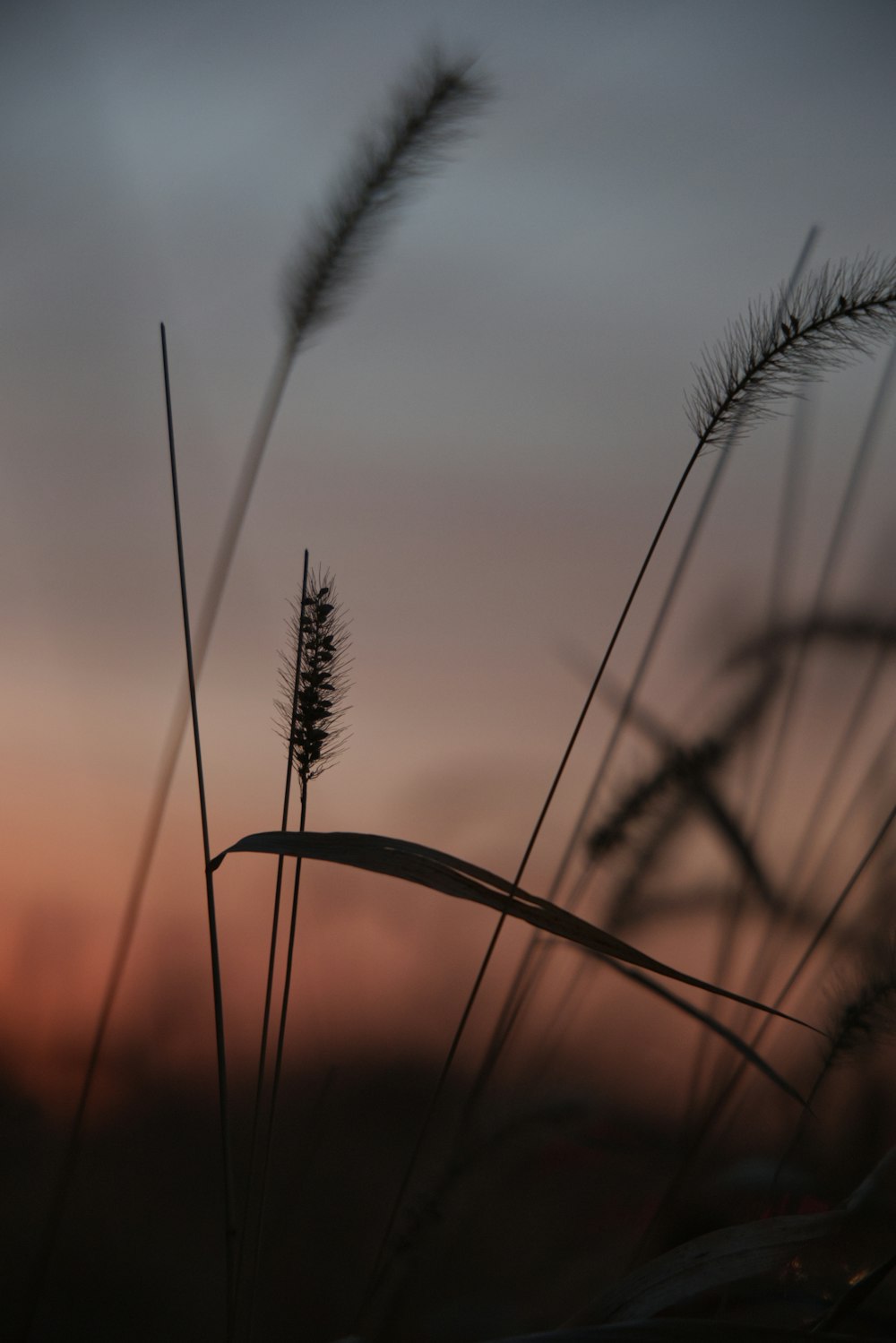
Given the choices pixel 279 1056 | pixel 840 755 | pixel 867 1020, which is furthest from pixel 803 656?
pixel 279 1056

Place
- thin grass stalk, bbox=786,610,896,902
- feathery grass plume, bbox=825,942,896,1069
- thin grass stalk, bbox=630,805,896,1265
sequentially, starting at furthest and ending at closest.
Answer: thin grass stalk, bbox=786,610,896,902 → thin grass stalk, bbox=630,805,896,1265 → feathery grass plume, bbox=825,942,896,1069

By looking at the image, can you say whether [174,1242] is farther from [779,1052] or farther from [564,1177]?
[779,1052]

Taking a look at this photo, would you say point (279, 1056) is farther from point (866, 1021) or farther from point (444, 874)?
point (866, 1021)

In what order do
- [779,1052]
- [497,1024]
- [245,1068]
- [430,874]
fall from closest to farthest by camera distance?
1. [430,874]
2. [497,1024]
3. [779,1052]
4. [245,1068]

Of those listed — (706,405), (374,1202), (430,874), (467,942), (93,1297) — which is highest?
(706,405)

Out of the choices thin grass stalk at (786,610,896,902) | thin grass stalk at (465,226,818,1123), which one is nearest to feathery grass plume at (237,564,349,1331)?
thin grass stalk at (465,226,818,1123)

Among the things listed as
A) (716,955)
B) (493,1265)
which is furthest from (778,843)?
(493,1265)

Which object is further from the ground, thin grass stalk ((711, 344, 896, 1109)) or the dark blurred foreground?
thin grass stalk ((711, 344, 896, 1109))

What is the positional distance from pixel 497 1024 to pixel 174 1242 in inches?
16.1

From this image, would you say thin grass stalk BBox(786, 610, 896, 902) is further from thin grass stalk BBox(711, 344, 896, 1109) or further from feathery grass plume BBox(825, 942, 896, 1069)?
feathery grass plume BBox(825, 942, 896, 1069)

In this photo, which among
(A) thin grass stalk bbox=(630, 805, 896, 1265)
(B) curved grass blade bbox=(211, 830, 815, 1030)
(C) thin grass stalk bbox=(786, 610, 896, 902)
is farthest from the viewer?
(C) thin grass stalk bbox=(786, 610, 896, 902)

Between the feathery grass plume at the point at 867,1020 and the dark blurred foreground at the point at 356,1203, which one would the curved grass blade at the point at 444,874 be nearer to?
the feathery grass plume at the point at 867,1020

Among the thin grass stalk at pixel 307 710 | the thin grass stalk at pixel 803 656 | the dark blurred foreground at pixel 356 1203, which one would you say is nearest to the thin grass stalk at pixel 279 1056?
the thin grass stalk at pixel 307 710

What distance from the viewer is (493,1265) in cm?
68
